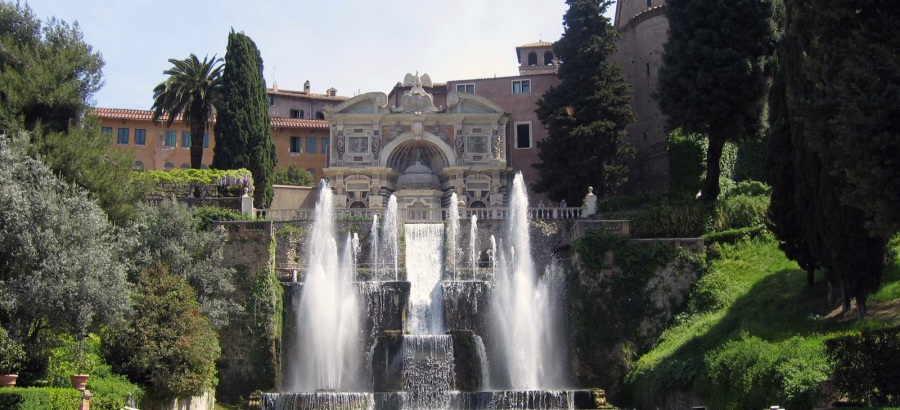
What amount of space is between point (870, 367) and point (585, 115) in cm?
2406

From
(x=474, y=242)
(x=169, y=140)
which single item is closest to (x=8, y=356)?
(x=474, y=242)

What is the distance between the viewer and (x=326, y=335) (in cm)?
3591

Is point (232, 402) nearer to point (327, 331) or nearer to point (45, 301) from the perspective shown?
point (327, 331)

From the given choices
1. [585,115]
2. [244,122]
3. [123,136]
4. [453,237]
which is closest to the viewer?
[453,237]

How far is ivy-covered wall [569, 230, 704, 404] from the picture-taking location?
34438 mm

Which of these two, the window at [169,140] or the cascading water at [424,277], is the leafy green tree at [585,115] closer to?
the cascading water at [424,277]

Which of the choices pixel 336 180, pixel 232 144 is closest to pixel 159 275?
pixel 232 144

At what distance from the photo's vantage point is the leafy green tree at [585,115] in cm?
4394

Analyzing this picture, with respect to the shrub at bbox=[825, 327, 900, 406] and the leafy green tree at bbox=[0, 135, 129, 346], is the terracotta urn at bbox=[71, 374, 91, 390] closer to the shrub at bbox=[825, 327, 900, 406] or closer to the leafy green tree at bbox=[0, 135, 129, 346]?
the leafy green tree at bbox=[0, 135, 129, 346]

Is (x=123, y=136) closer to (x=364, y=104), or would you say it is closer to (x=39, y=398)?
(x=364, y=104)

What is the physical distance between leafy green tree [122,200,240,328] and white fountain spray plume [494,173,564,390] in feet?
29.6

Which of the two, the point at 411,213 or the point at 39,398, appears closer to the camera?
the point at 39,398

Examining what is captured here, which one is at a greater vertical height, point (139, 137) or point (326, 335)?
point (139, 137)

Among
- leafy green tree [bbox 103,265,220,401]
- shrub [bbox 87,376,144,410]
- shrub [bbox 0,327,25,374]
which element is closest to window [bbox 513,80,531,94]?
leafy green tree [bbox 103,265,220,401]
